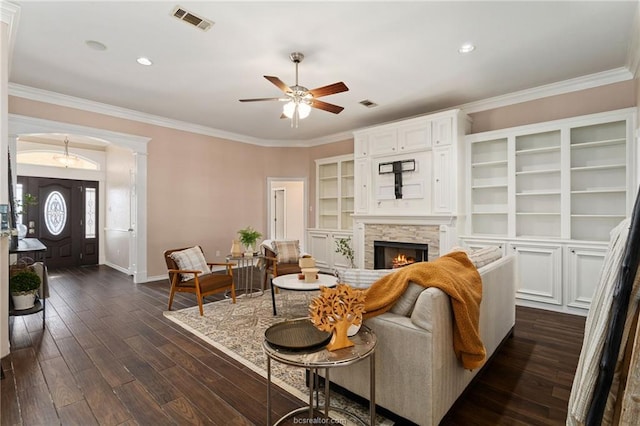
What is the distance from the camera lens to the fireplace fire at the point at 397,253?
493cm

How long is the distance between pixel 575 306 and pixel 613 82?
282cm

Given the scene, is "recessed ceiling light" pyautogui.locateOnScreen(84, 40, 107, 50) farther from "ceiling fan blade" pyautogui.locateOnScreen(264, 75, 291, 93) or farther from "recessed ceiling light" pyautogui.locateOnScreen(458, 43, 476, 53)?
"recessed ceiling light" pyautogui.locateOnScreen(458, 43, 476, 53)

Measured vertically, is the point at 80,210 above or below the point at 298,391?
above

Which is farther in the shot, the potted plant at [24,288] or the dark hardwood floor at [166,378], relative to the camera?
the potted plant at [24,288]

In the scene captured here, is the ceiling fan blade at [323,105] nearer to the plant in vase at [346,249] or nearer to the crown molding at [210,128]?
the crown molding at [210,128]

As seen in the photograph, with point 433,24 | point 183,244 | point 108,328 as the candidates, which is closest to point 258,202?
point 183,244

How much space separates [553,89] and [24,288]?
681 cm

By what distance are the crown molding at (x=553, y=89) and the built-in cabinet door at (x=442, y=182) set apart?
0.89m

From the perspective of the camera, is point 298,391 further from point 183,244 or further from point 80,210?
point 80,210

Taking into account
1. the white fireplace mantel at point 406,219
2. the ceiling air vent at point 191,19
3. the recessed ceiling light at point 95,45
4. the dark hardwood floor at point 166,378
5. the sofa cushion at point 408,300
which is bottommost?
the dark hardwood floor at point 166,378

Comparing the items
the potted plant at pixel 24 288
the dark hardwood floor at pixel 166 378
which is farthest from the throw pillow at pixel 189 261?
the potted plant at pixel 24 288

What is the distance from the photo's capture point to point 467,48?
319 cm

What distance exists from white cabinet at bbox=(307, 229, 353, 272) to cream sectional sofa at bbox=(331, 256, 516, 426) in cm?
435

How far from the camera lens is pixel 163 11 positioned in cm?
263
